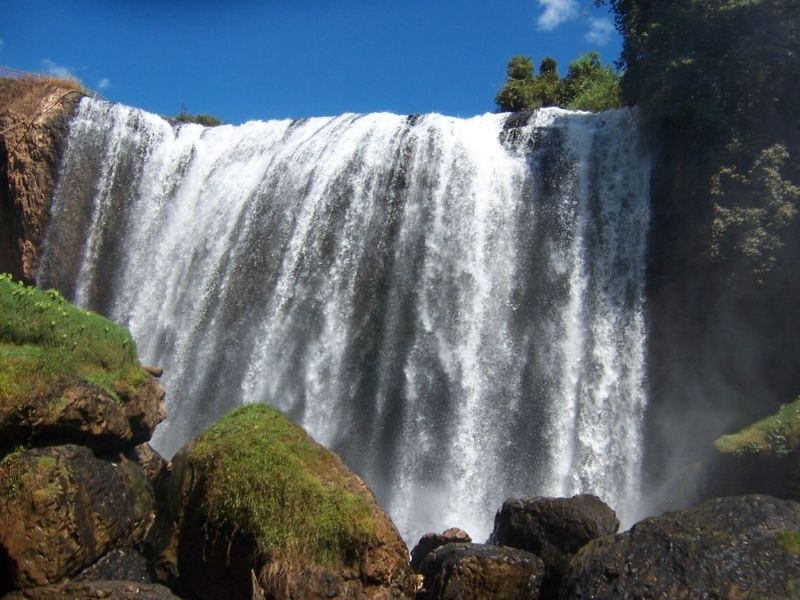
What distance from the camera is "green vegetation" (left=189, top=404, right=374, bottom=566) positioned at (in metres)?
7.20

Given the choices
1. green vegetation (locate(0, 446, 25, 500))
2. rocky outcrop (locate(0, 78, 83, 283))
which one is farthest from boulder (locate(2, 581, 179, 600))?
rocky outcrop (locate(0, 78, 83, 283))

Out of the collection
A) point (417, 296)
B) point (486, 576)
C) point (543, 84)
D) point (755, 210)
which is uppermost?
point (543, 84)

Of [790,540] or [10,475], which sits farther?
[10,475]

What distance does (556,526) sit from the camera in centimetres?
877

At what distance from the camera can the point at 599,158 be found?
15.5 meters

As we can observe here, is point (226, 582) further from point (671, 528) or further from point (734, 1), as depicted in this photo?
point (734, 1)

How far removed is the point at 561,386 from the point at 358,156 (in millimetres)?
6935

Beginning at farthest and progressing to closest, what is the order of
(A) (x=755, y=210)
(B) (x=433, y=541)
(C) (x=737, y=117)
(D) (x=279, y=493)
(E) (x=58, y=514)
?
(C) (x=737, y=117)
(A) (x=755, y=210)
(B) (x=433, y=541)
(E) (x=58, y=514)
(D) (x=279, y=493)

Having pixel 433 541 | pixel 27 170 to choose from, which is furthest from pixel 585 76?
pixel 433 541

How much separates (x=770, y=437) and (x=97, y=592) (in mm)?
9345

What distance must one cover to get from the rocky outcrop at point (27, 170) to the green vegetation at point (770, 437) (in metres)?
16.1

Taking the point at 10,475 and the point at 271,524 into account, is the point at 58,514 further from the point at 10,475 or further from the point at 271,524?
the point at 271,524

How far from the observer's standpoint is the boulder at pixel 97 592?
22.6 ft

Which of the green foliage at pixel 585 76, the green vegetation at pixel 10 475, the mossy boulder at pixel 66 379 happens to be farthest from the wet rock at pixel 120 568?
the green foliage at pixel 585 76
